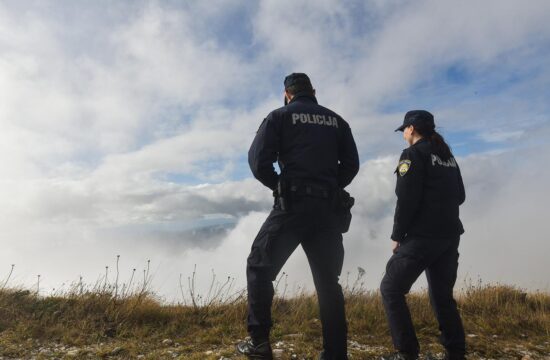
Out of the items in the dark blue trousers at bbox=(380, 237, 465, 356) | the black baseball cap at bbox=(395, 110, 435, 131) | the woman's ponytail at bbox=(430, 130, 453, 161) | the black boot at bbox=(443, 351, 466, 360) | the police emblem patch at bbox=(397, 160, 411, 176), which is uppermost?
the black baseball cap at bbox=(395, 110, 435, 131)

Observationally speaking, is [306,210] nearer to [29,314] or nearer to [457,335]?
[457,335]

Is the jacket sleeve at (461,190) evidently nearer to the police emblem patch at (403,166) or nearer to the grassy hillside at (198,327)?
the police emblem patch at (403,166)

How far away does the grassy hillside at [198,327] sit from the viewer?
4.43m

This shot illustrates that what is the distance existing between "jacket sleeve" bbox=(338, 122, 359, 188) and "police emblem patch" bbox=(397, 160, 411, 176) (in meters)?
0.41

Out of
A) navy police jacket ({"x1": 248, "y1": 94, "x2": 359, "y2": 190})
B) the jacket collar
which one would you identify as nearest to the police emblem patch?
navy police jacket ({"x1": 248, "y1": 94, "x2": 359, "y2": 190})

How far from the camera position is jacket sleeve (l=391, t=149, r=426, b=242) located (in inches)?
148

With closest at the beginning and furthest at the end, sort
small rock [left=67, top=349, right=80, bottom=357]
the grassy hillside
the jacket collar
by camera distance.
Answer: the jacket collar, small rock [left=67, top=349, right=80, bottom=357], the grassy hillside

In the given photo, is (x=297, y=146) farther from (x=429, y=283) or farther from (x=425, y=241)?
(x=429, y=283)

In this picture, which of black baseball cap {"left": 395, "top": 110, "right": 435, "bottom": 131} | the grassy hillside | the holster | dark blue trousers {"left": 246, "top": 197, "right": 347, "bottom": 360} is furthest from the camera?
the grassy hillside

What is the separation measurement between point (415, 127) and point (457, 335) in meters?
2.11

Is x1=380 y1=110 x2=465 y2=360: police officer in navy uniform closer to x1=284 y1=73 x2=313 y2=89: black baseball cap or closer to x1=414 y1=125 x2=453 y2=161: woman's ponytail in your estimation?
x1=414 y1=125 x2=453 y2=161: woman's ponytail

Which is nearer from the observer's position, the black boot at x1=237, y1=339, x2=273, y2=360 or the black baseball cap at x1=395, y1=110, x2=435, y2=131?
the black boot at x1=237, y1=339, x2=273, y2=360

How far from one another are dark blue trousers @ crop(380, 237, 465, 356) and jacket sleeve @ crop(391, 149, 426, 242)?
199mm

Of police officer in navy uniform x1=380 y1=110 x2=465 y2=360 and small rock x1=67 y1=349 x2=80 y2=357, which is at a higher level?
police officer in navy uniform x1=380 y1=110 x2=465 y2=360
